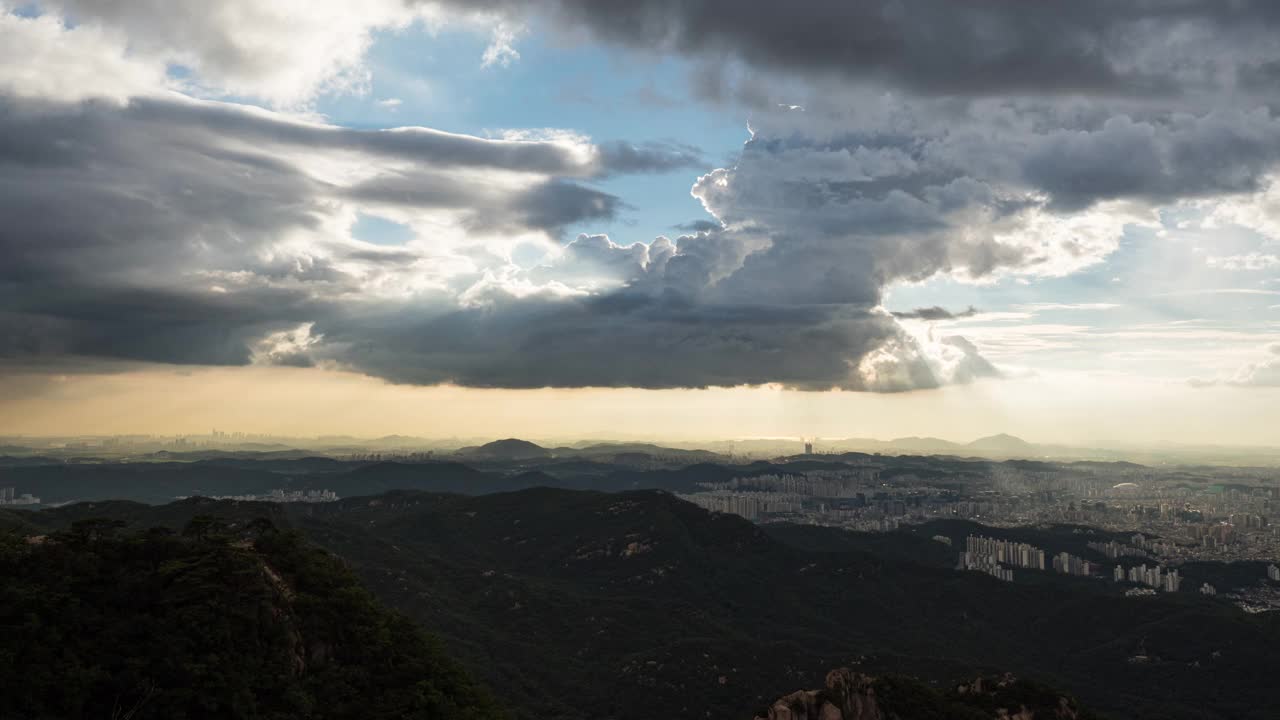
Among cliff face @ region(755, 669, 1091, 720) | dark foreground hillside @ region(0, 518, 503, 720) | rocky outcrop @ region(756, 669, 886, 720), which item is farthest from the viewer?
cliff face @ region(755, 669, 1091, 720)

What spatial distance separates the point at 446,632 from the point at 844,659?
8997 cm

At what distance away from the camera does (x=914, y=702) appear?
89.5 metres

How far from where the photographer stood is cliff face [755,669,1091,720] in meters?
83.4

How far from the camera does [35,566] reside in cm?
5741

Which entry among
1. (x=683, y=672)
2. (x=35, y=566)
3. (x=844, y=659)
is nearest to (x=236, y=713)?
(x=35, y=566)

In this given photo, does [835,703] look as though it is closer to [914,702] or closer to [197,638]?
[914,702]

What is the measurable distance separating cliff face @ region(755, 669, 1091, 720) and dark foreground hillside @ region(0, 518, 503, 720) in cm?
3311

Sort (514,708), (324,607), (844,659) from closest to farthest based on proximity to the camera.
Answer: (324,607) → (514,708) → (844,659)

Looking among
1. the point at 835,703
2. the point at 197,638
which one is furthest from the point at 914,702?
the point at 197,638

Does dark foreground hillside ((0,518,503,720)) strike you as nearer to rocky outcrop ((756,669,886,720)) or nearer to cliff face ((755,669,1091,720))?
rocky outcrop ((756,669,886,720))

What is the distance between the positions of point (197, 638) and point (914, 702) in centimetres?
7007

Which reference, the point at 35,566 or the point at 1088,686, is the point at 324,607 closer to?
the point at 35,566

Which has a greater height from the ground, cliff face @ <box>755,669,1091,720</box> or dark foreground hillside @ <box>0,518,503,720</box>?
dark foreground hillside @ <box>0,518,503,720</box>

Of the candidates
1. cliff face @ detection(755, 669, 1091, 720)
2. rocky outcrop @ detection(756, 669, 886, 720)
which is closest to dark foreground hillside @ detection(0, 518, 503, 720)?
rocky outcrop @ detection(756, 669, 886, 720)
